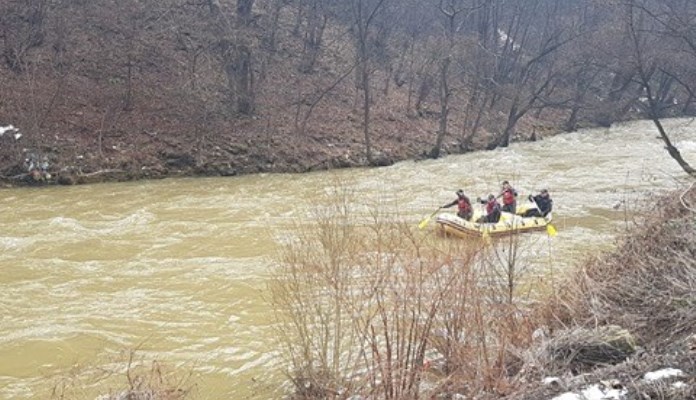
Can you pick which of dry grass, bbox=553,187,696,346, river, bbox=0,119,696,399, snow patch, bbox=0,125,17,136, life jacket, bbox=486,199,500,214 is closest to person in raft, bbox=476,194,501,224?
life jacket, bbox=486,199,500,214

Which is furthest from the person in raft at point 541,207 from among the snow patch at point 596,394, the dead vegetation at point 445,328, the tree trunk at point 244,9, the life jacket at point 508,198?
the tree trunk at point 244,9

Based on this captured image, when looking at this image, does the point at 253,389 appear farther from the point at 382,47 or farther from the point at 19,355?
the point at 382,47

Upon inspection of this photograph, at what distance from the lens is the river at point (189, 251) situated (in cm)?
763

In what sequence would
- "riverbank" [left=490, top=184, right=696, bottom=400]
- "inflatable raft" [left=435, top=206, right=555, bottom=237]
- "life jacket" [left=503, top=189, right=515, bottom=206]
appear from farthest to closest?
1. "life jacket" [left=503, top=189, right=515, bottom=206]
2. "inflatable raft" [left=435, top=206, right=555, bottom=237]
3. "riverbank" [left=490, top=184, right=696, bottom=400]

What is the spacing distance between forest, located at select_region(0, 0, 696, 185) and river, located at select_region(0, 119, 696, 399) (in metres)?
1.69

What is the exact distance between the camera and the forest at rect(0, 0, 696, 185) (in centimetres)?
2141

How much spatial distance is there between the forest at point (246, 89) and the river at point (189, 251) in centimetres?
169

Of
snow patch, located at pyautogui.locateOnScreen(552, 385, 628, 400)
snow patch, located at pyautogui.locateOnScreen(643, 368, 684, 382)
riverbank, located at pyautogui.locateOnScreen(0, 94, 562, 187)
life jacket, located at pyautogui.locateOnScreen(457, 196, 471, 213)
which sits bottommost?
snow patch, located at pyautogui.locateOnScreen(552, 385, 628, 400)

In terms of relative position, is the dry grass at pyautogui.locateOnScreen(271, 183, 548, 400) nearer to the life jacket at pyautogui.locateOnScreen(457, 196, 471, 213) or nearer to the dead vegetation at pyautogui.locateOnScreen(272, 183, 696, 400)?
the dead vegetation at pyautogui.locateOnScreen(272, 183, 696, 400)

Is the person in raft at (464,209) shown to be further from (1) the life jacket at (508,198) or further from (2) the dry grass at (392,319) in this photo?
(2) the dry grass at (392,319)

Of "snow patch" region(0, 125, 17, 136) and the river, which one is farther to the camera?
"snow patch" region(0, 125, 17, 136)

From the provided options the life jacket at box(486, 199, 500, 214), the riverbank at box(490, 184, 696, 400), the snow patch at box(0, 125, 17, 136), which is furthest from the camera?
the snow patch at box(0, 125, 17, 136)

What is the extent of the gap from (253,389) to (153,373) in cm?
104

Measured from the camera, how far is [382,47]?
40.2 meters
